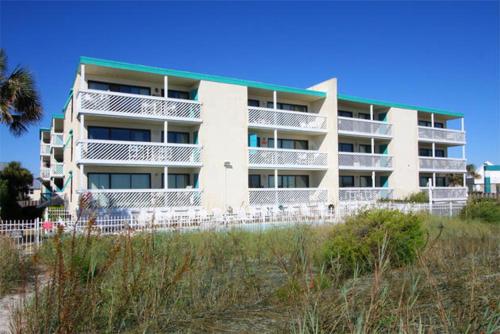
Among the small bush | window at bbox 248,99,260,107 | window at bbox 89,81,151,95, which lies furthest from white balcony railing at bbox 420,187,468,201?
the small bush

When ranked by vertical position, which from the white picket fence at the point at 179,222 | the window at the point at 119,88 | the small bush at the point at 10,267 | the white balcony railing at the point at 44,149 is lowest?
the small bush at the point at 10,267

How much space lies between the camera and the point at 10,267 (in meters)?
8.45

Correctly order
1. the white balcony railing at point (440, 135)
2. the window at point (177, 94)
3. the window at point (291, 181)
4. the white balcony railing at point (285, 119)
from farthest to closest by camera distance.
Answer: the white balcony railing at point (440, 135) < the window at point (291, 181) < the white balcony railing at point (285, 119) < the window at point (177, 94)

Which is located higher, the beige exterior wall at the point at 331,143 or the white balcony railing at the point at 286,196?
the beige exterior wall at the point at 331,143

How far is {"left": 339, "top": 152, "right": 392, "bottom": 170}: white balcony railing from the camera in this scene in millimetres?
30827

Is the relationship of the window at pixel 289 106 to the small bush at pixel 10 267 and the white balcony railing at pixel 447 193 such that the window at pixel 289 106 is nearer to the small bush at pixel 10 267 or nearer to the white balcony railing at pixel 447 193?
the white balcony railing at pixel 447 193

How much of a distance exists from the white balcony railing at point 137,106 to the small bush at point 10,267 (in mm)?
13268

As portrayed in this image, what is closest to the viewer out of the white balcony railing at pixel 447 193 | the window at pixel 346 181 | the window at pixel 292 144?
the window at pixel 292 144

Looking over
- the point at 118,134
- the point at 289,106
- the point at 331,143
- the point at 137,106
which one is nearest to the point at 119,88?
the point at 137,106

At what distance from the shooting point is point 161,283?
17.6 feet

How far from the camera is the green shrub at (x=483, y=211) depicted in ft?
52.0

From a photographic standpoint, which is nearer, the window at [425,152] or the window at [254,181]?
the window at [254,181]

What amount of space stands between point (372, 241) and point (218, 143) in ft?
58.9

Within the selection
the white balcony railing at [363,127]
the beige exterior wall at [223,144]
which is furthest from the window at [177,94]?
the white balcony railing at [363,127]
